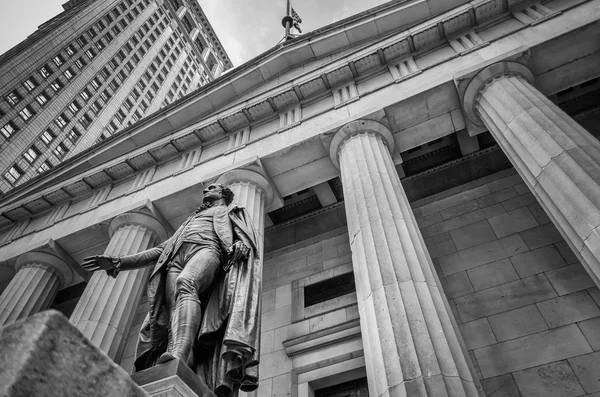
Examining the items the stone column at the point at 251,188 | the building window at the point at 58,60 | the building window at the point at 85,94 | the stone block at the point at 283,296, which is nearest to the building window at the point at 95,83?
the building window at the point at 85,94

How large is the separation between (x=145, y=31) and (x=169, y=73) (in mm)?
6752

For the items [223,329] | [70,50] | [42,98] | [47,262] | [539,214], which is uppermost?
[70,50]

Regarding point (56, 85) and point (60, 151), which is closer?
point (60, 151)

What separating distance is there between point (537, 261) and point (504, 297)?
1323mm

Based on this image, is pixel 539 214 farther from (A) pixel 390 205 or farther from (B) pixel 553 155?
(A) pixel 390 205

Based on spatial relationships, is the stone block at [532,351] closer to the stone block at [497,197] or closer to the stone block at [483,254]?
the stone block at [483,254]

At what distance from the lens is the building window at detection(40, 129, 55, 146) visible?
40.2 meters

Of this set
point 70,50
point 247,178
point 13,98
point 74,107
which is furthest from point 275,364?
point 70,50

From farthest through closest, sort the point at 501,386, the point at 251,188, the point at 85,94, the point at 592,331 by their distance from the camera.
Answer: the point at 85,94 → the point at 251,188 → the point at 592,331 → the point at 501,386

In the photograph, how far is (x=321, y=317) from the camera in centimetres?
1132

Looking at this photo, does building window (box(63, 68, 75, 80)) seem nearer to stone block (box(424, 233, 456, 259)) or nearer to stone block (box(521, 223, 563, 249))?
stone block (box(424, 233, 456, 259))

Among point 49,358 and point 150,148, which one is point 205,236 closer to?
point 49,358

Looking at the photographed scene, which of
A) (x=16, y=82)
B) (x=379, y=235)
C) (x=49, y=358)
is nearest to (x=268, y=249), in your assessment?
(x=379, y=235)

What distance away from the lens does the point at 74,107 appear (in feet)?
145
